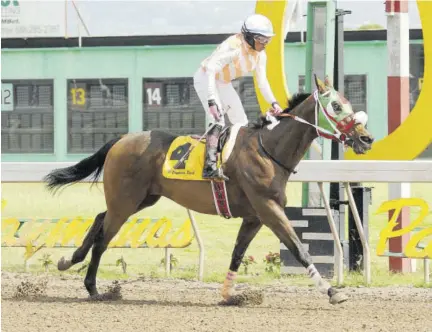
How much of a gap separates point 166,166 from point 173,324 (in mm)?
1618

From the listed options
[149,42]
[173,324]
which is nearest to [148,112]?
[149,42]

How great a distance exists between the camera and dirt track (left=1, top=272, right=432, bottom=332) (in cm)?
593

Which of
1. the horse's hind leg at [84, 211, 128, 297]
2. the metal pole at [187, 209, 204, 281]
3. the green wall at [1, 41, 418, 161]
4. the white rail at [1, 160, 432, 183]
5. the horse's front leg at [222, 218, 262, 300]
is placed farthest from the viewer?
the green wall at [1, 41, 418, 161]

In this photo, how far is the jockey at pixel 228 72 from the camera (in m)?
6.99

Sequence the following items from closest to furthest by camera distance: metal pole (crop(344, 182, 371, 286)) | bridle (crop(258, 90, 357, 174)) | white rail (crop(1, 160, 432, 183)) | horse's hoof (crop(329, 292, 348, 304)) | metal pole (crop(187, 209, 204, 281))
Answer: horse's hoof (crop(329, 292, 348, 304)) → bridle (crop(258, 90, 357, 174)) → white rail (crop(1, 160, 432, 183)) → metal pole (crop(344, 182, 371, 286)) → metal pole (crop(187, 209, 204, 281))

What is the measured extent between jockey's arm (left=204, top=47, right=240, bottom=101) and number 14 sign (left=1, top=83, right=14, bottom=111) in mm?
17897

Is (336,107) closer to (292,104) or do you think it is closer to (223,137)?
(292,104)

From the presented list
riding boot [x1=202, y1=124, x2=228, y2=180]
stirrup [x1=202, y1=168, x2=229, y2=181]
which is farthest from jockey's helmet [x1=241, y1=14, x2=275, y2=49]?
stirrup [x1=202, y1=168, x2=229, y2=181]

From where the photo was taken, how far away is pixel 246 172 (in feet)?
22.7

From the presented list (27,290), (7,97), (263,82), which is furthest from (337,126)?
(7,97)

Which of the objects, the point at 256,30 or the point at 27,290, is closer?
the point at 256,30

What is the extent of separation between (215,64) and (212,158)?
69 cm

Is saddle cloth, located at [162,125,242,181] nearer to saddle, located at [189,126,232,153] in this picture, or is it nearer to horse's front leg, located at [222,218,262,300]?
saddle, located at [189,126,232,153]

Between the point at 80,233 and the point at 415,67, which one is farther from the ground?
the point at 415,67
